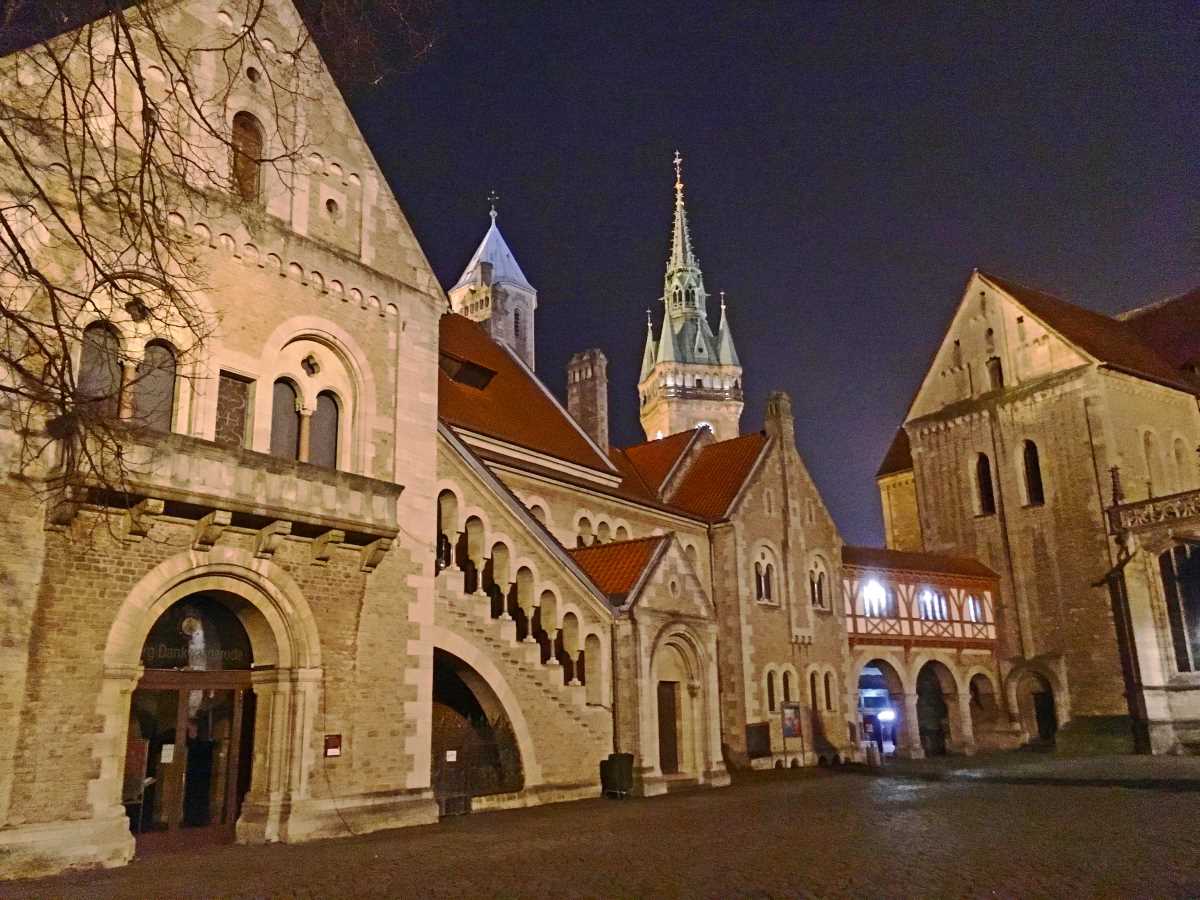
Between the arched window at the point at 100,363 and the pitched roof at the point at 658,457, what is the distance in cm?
2138

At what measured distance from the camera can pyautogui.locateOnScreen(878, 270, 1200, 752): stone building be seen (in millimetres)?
35125

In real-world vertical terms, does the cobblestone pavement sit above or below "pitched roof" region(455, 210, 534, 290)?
below

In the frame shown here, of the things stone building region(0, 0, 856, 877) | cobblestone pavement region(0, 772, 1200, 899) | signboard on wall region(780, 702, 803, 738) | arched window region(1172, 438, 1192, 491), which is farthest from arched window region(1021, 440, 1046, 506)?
cobblestone pavement region(0, 772, 1200, 899)

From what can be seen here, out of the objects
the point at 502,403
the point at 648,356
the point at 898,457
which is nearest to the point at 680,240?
the point at 648,356

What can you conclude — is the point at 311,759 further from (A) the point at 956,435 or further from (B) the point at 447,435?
(A) the point at 956,435

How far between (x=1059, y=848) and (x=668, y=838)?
5.21 meters

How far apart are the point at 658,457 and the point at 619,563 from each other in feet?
43.3

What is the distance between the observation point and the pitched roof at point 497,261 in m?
58.2

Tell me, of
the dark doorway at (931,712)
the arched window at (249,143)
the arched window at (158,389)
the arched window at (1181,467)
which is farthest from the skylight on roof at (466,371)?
the arched window at (1181,467)

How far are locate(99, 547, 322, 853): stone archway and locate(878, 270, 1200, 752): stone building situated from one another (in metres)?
31.4

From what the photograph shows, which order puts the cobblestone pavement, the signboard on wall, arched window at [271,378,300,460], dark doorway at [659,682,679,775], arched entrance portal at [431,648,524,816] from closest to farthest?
the cobblestone pavement < arched window at [271,378,300,460] < arched entrance portal at [431,648,524,816] < dark doorway at [659,682,679,775] < the signboard on wall

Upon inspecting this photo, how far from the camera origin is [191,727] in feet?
48.8

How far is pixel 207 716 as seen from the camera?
14977 mm

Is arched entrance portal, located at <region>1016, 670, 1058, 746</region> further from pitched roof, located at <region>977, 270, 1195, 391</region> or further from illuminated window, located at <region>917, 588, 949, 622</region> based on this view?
pitched roof, located at <region>977, 270, 1195, 391</region>
